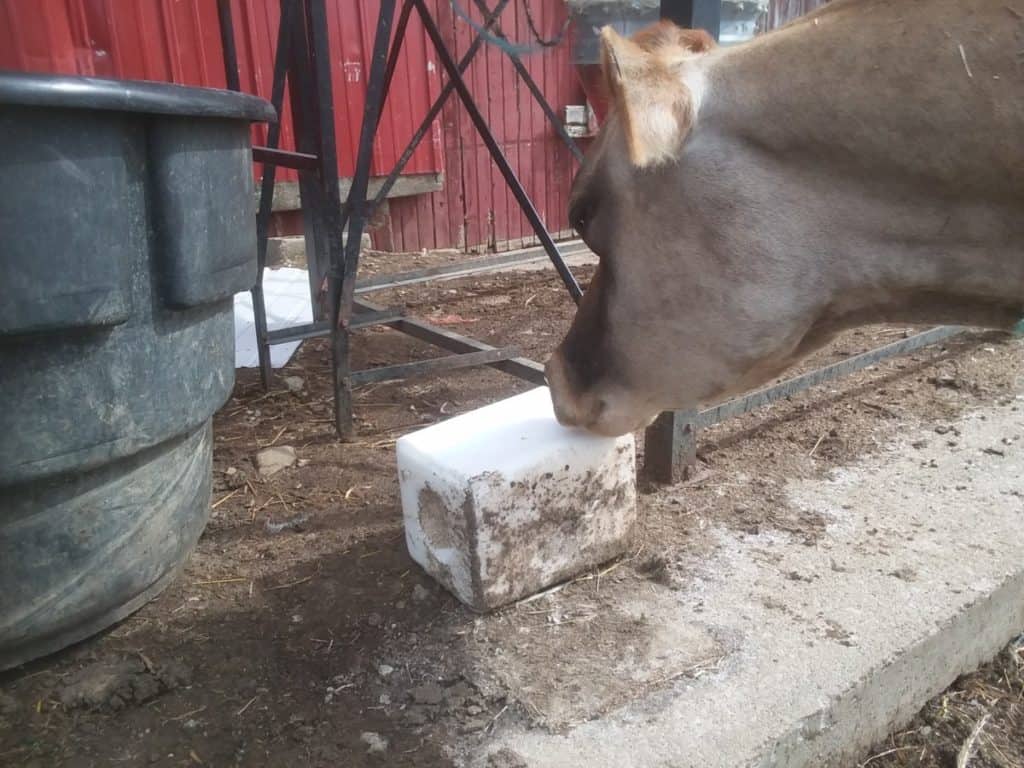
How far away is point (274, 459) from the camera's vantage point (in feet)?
9.53

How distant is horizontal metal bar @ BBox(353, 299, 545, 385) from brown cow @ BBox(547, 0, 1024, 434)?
140 centimetres

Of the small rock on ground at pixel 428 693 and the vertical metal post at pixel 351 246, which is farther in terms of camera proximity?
the vertical metal post at pixel 351 246

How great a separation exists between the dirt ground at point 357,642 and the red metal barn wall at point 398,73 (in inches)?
129

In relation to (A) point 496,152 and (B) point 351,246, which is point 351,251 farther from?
(A) point 496,152

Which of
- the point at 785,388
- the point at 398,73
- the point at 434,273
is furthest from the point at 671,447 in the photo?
the point at 398,73

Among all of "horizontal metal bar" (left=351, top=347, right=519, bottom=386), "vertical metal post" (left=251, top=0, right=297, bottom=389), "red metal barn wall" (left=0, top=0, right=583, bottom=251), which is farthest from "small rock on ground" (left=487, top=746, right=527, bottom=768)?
"red metal barn wall" (left=0, top=0, right=583, bottom=251)

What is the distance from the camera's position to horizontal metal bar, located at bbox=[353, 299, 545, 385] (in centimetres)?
305

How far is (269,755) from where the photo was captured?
159 cm

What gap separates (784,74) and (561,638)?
1255 mm

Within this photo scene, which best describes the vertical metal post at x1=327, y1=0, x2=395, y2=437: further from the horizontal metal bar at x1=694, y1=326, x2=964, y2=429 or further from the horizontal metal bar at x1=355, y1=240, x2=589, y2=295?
the horizontal metal bar at x1=355, y1=240, x2=589, y2=295

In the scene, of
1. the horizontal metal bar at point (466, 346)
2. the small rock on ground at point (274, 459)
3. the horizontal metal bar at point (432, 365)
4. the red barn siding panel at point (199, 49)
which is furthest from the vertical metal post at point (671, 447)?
Answer: the red barn siding panel at point (199, 49)

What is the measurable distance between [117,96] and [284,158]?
55.6 inches

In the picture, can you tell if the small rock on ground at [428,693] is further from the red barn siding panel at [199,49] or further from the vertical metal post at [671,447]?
the red barn siding panel at [199,49]

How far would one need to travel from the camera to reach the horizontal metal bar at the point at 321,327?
3.54 m
